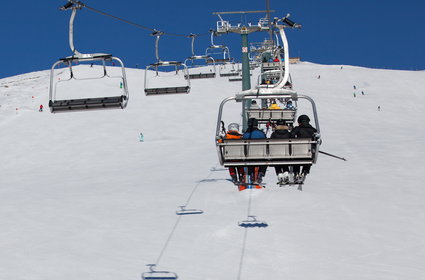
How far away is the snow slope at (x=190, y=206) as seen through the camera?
39.4ft

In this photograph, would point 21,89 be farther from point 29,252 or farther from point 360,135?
point 29,252

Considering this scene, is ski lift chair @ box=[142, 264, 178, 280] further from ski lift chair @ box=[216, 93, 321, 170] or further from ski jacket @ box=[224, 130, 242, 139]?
ski lift chair @ box=[216, 93, 321, 170]

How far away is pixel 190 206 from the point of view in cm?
1717

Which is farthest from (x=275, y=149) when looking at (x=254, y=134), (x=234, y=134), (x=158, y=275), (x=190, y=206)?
(x=190, y=206)

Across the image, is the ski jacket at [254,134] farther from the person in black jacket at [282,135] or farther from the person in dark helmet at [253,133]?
the person in black jacket at [282,135]

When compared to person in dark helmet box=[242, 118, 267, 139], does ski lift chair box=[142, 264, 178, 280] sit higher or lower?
lower

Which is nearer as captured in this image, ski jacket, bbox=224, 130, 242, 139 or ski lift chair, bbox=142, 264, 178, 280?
ski jacket, bbox=224, 130, 242, 139

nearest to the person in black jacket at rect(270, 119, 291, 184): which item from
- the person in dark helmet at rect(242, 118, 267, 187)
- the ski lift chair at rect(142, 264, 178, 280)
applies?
the person in dark helmet at rect(242, 118, 267, 187)

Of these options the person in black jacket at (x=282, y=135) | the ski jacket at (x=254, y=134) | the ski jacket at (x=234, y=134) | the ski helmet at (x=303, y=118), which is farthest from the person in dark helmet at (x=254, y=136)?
the ski helmet at (x=303, y=118)

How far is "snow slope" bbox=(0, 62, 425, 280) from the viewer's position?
1201 centimetres

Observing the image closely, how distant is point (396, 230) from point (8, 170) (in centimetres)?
2112

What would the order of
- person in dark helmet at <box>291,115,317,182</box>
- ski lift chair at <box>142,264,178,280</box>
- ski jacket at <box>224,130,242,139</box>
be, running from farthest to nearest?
ski lift chair at <box>142,264,178,280</box>
ski jacket at <box>224,130,242,139</box>
person in dark helmet at <box>291,115,317,182</box>

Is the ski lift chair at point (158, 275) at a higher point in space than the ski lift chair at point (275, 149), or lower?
lower

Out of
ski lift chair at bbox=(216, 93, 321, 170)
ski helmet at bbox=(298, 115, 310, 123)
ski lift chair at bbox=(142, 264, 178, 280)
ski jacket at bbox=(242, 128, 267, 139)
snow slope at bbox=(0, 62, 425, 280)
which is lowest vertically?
ski lift chair at bbox=(142, 264, 178, 280)
